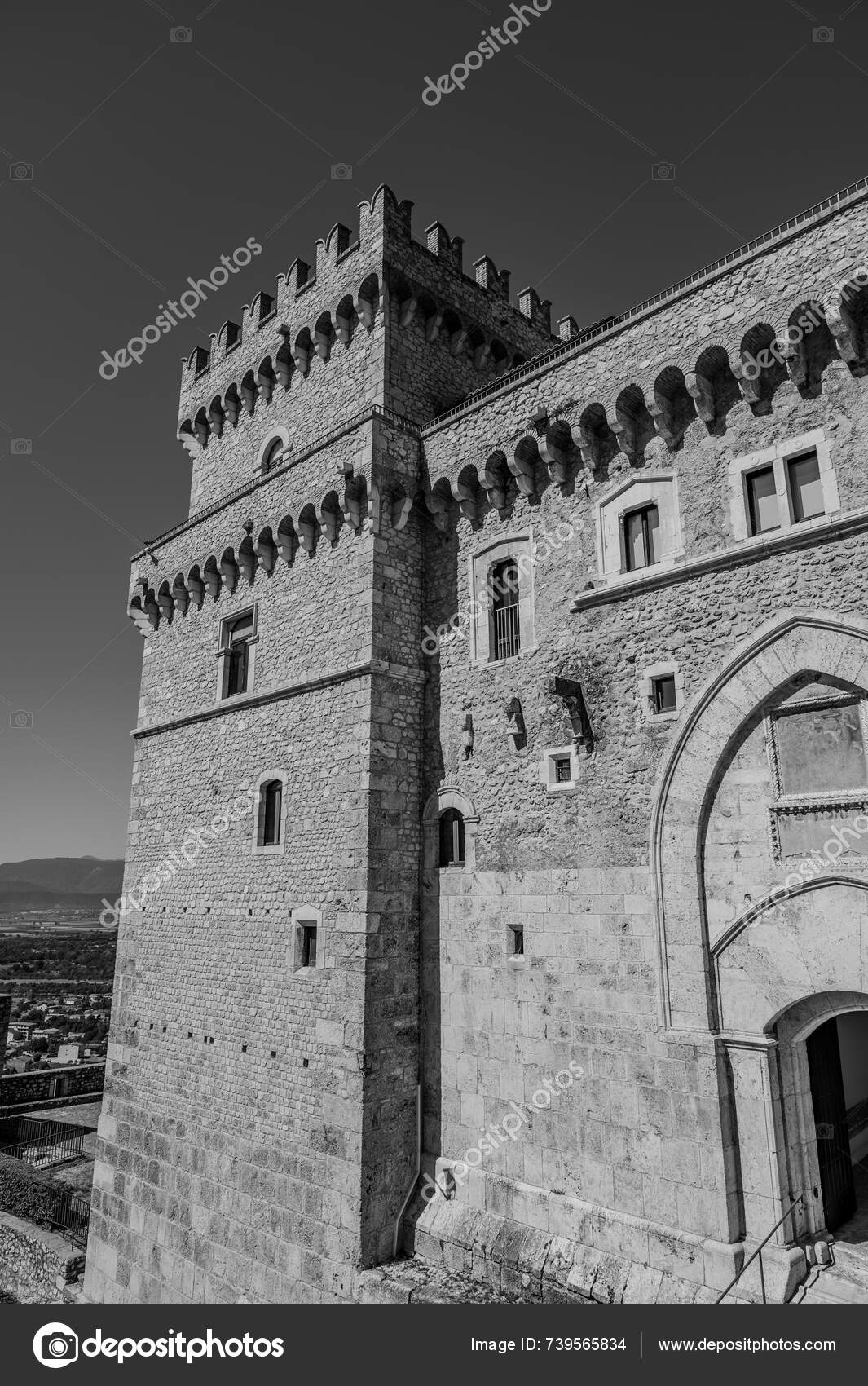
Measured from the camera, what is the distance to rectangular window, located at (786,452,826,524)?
9461 millimetres

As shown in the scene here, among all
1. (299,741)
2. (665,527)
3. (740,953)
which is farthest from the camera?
(299,741)

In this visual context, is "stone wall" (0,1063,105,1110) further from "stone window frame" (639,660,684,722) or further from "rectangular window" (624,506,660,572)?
"rectangular window" (624,506,660,572)

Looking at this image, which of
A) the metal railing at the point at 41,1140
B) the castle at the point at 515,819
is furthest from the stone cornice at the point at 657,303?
the metal railing at the point at 41,1140

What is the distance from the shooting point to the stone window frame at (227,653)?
15.5 m

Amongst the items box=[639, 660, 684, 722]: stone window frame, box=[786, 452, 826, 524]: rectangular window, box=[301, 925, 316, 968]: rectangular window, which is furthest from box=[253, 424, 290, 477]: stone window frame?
box=[786, 452, 826, 524]: rectangular window

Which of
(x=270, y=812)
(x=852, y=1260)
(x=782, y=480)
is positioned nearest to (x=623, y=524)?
(x=782, y=480)

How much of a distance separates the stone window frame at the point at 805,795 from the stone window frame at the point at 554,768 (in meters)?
2.52

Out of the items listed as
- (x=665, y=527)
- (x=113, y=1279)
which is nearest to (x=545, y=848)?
(x=665, y=527)

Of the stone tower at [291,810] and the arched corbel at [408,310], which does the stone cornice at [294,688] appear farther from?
the arched corbel at [408,310]

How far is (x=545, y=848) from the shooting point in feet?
36.8

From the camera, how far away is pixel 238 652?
1620 cm
